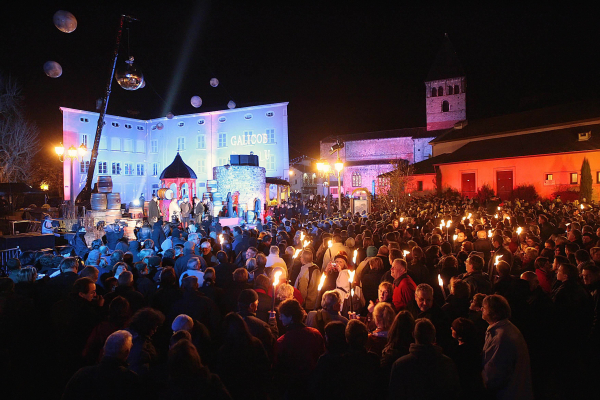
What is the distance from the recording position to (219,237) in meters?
9.81

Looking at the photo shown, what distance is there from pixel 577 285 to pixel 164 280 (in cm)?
487

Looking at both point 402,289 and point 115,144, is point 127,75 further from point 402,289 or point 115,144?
point 115,144

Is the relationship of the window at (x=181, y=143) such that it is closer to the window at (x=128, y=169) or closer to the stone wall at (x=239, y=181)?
the window at (x=128, y=169)

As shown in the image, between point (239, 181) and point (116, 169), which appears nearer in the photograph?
point (239, 181)

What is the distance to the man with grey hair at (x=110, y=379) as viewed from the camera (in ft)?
7.88

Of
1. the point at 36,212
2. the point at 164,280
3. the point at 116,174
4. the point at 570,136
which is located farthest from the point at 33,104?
the point at 570,136

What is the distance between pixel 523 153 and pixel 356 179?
26746mm

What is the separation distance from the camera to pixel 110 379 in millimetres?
2455

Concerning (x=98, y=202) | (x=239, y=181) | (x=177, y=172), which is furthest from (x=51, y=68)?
(x=239, y=181)

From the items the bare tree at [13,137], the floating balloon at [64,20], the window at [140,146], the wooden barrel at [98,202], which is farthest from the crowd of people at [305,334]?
the window at [140,146]

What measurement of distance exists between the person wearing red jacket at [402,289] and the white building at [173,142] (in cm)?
3206

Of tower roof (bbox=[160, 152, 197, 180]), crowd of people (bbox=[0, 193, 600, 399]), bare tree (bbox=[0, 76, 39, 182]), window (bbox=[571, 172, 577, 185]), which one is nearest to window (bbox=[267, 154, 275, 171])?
tower roof (bbox=[160, 152, 197, 180])

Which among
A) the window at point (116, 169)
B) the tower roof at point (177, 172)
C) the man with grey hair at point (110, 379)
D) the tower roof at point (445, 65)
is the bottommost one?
the man with grey hair at point (110, 379)

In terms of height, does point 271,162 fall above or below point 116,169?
above
